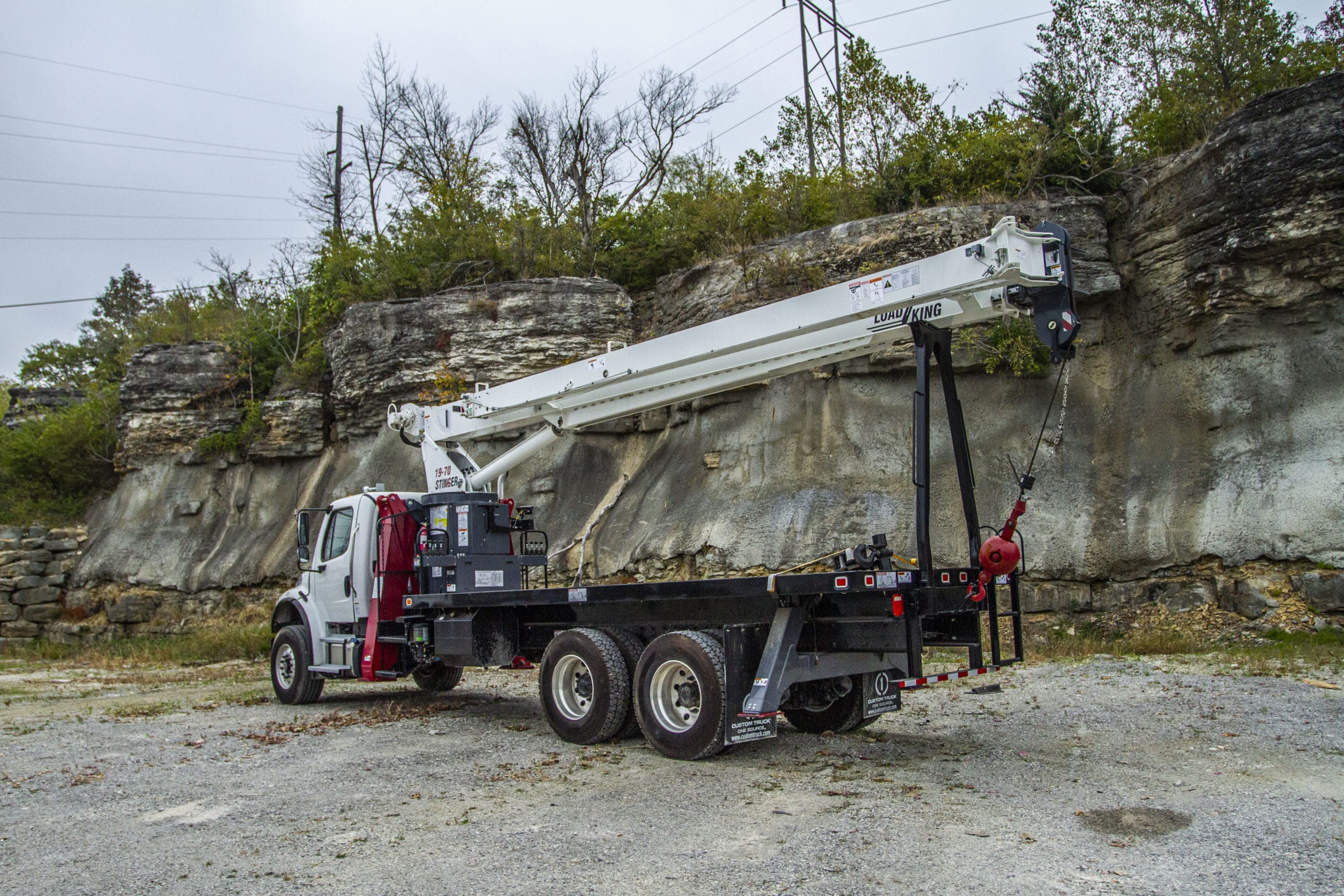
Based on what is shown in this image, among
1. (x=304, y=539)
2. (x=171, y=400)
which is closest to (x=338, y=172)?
(x=171, y=400)

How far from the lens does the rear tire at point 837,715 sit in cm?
928

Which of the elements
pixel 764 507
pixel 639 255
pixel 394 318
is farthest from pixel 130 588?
pixel 764 507

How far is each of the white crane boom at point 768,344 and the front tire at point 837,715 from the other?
10.6 ft

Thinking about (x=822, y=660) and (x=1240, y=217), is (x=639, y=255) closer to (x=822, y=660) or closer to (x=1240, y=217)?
(x=1240, y=217)

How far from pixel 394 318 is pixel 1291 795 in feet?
71.1

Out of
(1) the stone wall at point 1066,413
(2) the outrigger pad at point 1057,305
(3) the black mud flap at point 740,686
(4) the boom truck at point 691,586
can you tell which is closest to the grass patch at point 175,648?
(1) the stone wall at point 1066,413

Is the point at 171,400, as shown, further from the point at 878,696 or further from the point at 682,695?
the point at 878,696

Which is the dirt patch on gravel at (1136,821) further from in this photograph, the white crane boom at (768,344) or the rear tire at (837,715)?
the white crane boom at (768,344)

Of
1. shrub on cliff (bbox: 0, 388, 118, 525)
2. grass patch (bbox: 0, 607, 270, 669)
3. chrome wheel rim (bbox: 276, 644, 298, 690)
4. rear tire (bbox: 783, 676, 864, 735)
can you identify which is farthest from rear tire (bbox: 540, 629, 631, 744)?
shrub on cliff (bbox: 0, 388, 118, 525)

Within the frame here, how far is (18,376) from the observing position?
4522cm

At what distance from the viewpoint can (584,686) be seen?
9.58m

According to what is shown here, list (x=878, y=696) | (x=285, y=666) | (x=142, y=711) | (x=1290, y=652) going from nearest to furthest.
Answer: (x=878, y=696), (x=142, y=711), (x=1290, y=652), (x=285, y=666)

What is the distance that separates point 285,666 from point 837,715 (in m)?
7.85

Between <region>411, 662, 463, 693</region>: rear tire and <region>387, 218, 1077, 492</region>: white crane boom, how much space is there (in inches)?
101
